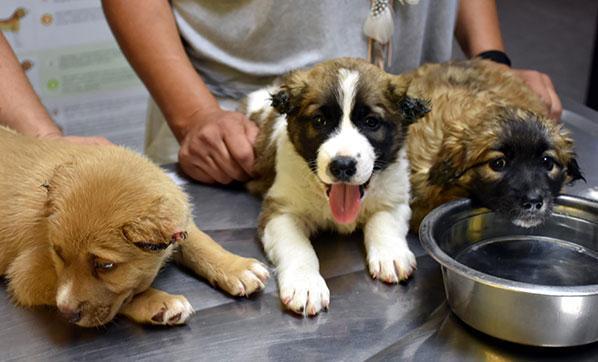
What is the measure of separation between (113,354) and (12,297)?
268 mm

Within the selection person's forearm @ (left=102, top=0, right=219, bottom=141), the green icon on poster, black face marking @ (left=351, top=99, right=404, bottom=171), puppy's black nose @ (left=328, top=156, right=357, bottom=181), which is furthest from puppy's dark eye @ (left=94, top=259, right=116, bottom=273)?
the green icon on poster

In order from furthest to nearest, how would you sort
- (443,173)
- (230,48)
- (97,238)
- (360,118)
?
(230,48) < (443,173) < (360,118) < (97,238)

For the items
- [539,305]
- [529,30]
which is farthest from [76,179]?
[529,30]

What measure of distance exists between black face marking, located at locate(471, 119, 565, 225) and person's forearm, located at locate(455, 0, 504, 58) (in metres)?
0.90

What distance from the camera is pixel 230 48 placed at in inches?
84.7

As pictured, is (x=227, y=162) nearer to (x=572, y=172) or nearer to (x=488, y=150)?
(x=488, y=150)

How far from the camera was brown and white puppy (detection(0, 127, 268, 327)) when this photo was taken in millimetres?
1210

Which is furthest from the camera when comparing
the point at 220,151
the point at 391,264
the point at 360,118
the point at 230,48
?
the point at 230,48

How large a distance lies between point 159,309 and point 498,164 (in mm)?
787

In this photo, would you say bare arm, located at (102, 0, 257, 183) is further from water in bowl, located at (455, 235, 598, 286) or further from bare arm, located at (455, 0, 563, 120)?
bare arm, located at (455, 0, 563, 120)

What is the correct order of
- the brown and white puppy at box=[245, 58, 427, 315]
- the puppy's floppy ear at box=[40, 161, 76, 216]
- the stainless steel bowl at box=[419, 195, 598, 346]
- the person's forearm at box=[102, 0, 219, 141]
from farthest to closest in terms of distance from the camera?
the person's forearm at box=[102, 0, 219, 141]
the brown and white puppy at box=[245, 58, 427, 315]
the puppy's floppy ear at box=[40, 161, 76, 216]
the stainless steel bowl at box=[419, 195, 598, 346]

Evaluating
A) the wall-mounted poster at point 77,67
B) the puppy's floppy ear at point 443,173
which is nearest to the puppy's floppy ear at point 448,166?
the puppy's floppy ear at point 443,173

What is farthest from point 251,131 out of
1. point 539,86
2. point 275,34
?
point 539,86

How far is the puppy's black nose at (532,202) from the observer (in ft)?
4.73
